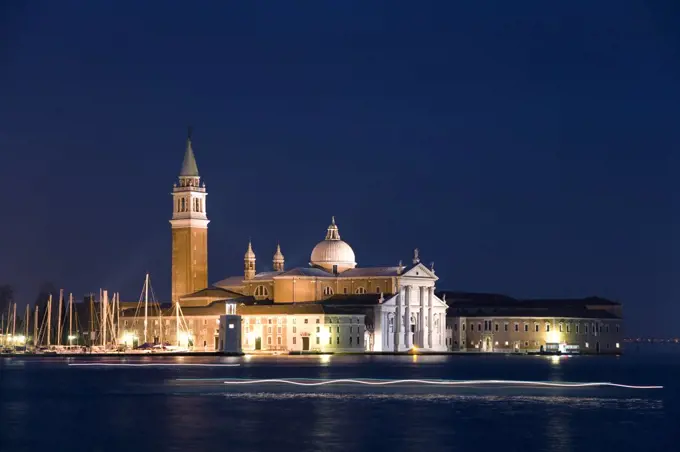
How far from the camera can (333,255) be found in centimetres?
13475

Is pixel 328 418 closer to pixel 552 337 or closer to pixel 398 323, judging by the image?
pixel 398 323

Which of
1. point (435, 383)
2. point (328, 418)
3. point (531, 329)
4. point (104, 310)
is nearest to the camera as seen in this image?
point (328, 418)

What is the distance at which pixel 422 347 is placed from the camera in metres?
132

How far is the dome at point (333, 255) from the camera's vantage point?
13462 centimetres

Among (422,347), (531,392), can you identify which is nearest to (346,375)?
(531,392)

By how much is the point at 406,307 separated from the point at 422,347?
4.71 meters

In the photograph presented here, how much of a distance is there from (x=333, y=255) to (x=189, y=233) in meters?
12.6

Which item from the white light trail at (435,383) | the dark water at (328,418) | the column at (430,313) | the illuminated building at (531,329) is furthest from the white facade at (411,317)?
the dark water at (328,418)

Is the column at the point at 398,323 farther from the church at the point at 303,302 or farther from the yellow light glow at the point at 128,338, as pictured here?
the yellow light glow at the point at 128,338

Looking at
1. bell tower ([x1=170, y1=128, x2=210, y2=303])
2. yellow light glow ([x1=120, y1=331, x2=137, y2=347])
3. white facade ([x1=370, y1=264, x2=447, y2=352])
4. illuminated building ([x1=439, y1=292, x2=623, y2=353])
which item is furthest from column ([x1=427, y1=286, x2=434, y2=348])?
yellow light glow ([x1=120, y1=331, x2=137, y2=347])

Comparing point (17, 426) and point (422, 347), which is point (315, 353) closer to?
point (422, 347)

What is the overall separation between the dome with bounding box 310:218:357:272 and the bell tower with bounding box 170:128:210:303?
31.7ft

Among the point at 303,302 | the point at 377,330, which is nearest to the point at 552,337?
the point at 377,330

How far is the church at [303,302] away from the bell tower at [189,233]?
81mm
